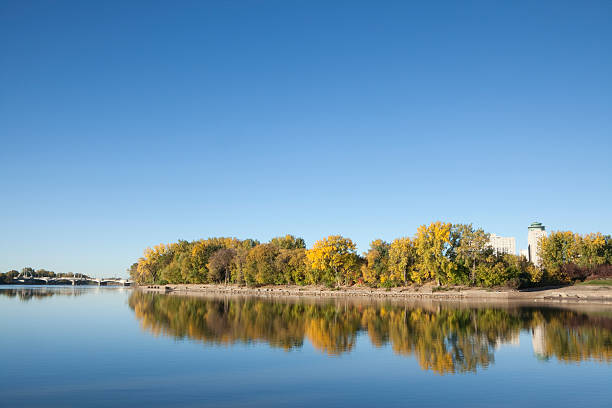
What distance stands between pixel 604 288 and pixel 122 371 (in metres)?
77.9

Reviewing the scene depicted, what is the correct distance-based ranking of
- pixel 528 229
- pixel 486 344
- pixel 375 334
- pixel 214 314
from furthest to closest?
1. pixel 528 229
2. pixel 214 314
3. pixel 375 334
4. pixel 486 344

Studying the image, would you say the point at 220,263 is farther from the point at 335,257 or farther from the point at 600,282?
the point at 600,282

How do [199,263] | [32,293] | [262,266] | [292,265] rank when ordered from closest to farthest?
[292,265] < [262,266] < [32,293] < [199,263]

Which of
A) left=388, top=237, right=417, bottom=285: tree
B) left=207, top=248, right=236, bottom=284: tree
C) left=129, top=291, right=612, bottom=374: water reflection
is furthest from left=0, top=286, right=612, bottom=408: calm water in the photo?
left=207, top=248, right=236, bottom=284: tree

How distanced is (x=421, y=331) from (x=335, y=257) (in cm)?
6429

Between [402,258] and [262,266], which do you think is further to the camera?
[262,266]

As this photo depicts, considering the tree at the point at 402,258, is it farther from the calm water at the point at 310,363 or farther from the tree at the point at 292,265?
the calm water at the point at 310,363

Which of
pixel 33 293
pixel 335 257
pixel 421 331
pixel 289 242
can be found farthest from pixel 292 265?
pixel 421 331

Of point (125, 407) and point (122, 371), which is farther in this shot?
point (122, 371)

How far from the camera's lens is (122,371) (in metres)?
22.5

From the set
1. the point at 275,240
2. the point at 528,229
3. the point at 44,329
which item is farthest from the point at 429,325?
the point at 528,229

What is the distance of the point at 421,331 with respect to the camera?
36031 mm

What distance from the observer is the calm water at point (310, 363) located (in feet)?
58.9

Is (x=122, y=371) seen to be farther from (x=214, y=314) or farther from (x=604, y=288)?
(x=604, y=288)
